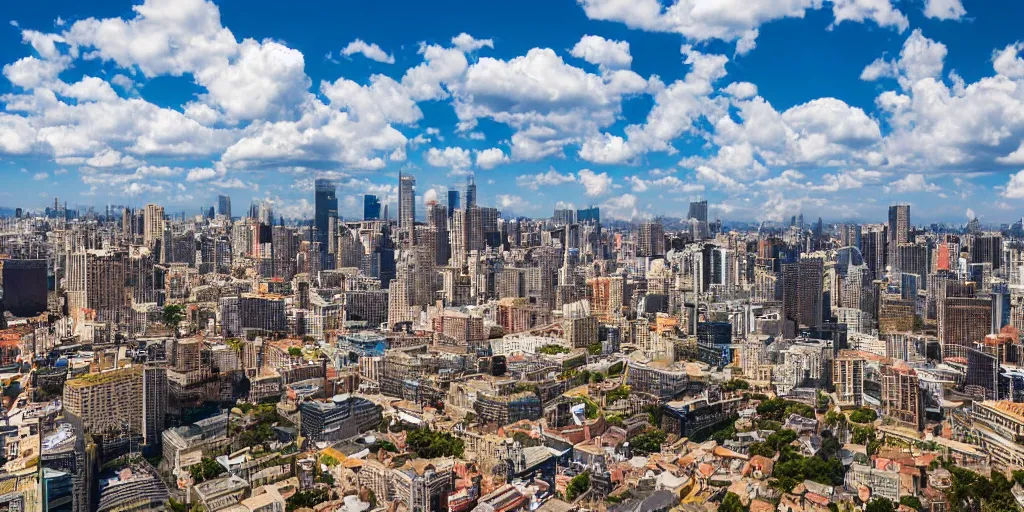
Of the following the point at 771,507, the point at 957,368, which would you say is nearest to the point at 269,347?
the point at 771,507

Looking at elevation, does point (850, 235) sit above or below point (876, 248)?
above

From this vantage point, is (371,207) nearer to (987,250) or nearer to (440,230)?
(440,230)

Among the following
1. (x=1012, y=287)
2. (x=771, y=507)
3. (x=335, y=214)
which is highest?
(x=335, y=214)

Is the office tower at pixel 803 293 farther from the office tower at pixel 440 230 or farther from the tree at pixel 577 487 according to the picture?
the office tower at pixel 440 230

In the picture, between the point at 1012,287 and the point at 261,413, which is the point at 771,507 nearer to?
the point at 261,413

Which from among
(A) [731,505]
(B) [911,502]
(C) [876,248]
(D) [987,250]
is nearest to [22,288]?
(A) [731,505]

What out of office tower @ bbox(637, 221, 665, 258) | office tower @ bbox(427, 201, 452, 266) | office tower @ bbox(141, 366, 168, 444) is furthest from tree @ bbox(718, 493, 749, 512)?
office tower @ bbox(637, 221, 665, 258)
